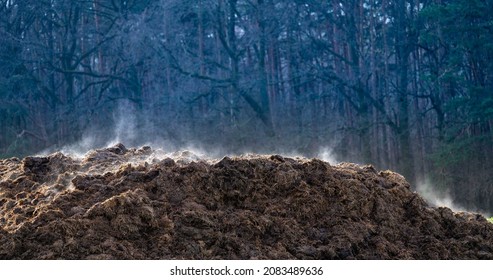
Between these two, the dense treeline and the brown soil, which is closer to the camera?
the brown soil

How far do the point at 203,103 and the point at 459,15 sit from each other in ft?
40.6

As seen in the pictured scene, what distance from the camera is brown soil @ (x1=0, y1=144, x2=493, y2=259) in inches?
250

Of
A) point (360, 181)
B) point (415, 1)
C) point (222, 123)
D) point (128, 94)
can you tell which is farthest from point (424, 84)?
point (360, 181)

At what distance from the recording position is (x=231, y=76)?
35.1 meters

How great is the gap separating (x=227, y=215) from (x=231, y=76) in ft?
93.5

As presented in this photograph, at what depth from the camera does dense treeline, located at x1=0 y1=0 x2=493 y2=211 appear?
104 feet

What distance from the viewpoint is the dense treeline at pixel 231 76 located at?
31734 mm

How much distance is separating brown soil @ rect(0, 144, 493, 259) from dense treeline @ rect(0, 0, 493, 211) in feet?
74.6

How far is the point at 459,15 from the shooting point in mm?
27672

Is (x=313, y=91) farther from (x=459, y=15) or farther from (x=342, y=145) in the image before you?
(x=459, y=15)

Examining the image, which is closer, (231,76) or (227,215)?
(227,215)

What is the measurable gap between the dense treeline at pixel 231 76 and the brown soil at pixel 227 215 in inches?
895

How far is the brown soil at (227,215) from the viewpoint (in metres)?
6.34

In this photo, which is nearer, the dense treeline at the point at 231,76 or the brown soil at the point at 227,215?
the brown soil at the point at 227,215
